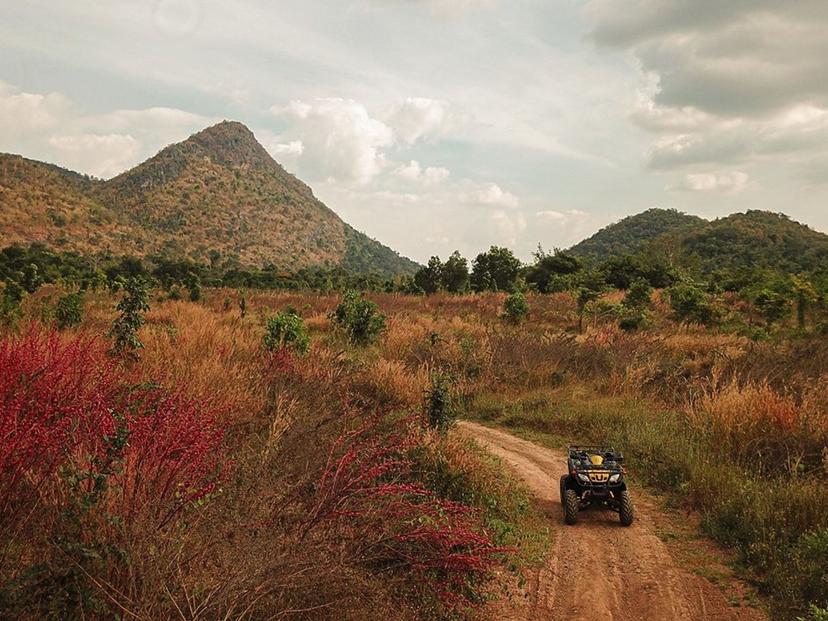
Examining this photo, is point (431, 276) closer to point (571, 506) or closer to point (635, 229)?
point (571, 506)

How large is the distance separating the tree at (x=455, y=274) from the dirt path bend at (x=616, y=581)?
3823cm

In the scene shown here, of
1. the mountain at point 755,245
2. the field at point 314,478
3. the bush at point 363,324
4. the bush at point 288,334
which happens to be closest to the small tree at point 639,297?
the field at point 314,478

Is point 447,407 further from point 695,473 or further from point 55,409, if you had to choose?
point 55,409

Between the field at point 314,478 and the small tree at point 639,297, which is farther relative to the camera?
the small tree at point 639,297

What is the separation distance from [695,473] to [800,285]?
16.0 meters

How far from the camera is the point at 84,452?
3.49 m

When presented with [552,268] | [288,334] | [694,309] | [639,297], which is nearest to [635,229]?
[552,268]

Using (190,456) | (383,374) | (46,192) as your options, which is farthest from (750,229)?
(46,192)

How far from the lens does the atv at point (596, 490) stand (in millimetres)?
6148

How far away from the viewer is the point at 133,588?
9.25ft

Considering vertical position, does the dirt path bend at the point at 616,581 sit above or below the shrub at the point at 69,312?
below

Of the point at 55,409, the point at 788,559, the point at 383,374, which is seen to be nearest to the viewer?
the point at 55,409

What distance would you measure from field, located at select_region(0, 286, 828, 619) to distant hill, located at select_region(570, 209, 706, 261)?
100821 mm

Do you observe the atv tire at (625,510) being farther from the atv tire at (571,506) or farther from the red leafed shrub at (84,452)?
the red leafed shrub at (84,452)
